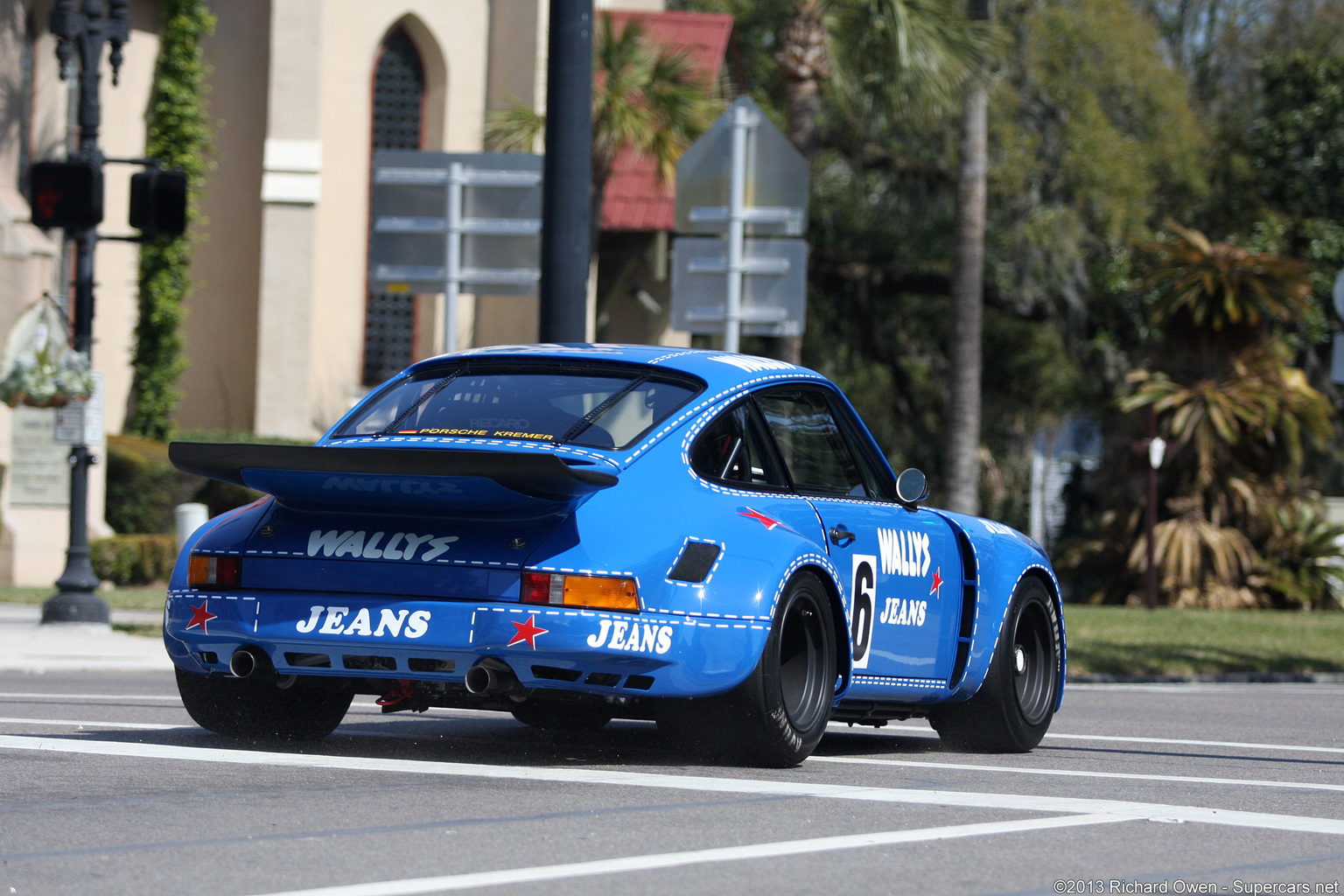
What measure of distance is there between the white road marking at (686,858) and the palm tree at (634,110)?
1946 centimetres

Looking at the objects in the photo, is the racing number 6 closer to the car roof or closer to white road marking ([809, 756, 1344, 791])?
white road marking ([809, 756, 1344, 791])

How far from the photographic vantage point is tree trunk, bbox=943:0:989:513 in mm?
26781

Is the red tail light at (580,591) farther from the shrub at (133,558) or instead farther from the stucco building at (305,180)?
the stucco building at (305,180)

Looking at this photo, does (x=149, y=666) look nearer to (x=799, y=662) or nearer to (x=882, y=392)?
(x=799, y=662)

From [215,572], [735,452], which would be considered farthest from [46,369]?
[735,452]

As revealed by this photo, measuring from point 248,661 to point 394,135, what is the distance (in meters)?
23.3

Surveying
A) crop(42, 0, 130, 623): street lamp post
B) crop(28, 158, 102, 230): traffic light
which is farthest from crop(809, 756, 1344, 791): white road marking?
crop(28, 158, 102, 230): traffic light

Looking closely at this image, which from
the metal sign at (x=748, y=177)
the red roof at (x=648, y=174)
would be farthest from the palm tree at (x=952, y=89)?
the metal sign at (x=748, y=177)

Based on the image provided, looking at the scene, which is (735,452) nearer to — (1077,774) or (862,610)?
(862,610)

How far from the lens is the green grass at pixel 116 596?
19.0m

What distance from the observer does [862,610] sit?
745 cm

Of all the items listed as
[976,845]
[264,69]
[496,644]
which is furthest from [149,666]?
[264,69]

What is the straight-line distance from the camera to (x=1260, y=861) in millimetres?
5156

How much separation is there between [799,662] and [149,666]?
7.18m
